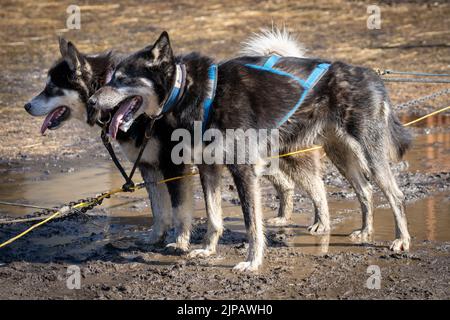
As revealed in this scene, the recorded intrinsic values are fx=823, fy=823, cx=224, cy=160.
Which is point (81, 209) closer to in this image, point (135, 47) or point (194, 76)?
point (194, 76)

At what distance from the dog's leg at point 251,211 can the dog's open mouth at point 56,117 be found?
1392 millimetres

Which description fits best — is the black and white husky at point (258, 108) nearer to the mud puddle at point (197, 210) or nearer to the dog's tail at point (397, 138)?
the dog's tail at point (397, 138)

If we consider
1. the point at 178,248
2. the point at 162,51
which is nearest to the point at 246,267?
the point at 178,248

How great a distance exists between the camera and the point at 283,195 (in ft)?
21.9

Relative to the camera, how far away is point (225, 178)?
788 centimetres

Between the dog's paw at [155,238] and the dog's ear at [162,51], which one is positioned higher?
the dog's ear at [162,51]

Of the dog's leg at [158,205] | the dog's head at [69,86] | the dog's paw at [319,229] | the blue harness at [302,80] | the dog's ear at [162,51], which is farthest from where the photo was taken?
the dog's paw at [319,229]

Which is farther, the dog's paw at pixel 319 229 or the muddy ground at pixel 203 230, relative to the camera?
the dog's paw at pixel 319 229

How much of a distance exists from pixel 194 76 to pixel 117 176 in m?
2.83

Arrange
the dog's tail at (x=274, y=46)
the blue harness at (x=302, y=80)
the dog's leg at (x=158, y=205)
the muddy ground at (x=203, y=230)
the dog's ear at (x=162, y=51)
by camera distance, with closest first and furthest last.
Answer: the muddy ground at (x=203, y=230) → the dog's ear at (x=162, y=51) → the blue harness at (x=302, y=80) → the dog's leg at (x=158, y=205) → the dog's tail at (x=274, y=46)

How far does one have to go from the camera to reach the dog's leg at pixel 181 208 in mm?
5872

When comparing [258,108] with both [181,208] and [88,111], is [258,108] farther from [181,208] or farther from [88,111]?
[88,111]

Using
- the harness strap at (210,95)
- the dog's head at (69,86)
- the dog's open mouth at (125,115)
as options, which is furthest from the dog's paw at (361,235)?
the dog's head at (69,86)

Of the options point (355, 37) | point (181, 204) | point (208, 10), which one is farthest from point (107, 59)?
point (208, 10)
